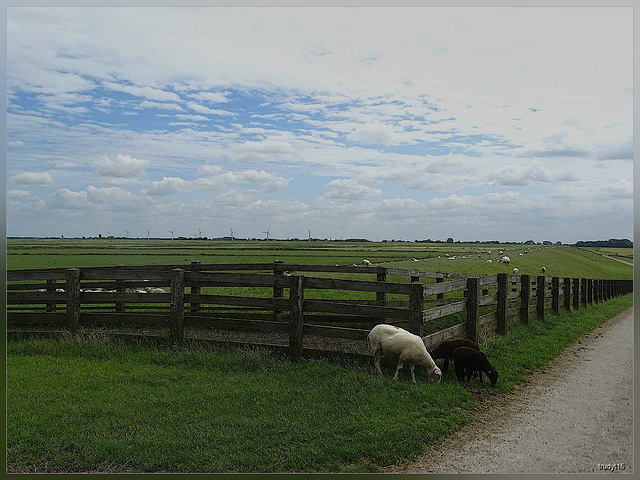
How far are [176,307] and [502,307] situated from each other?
7597 mm

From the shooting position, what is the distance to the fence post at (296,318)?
1016 centimetres

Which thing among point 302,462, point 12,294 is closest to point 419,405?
point 302,462

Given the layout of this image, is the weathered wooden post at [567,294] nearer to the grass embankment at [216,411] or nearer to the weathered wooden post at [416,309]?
the grass embankment at [216,411]

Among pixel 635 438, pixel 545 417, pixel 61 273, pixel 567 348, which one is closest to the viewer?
pixel 635 438

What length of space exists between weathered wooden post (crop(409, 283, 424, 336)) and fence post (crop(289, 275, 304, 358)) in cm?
193

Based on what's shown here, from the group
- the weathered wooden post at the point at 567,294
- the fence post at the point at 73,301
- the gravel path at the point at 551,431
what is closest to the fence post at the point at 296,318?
the gravel path at the point at 551,431

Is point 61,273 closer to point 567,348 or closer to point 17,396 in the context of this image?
point 17,396

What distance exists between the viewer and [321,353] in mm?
10000

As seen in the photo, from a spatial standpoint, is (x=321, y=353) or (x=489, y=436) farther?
(x=321, y=353)

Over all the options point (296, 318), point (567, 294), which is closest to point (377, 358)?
point (296, 318)

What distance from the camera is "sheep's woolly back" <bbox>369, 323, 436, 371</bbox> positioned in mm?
8938

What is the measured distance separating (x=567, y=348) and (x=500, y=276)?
2375mm

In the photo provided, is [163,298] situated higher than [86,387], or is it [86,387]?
[163,298]

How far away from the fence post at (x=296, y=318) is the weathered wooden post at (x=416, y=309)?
1.93 metres
